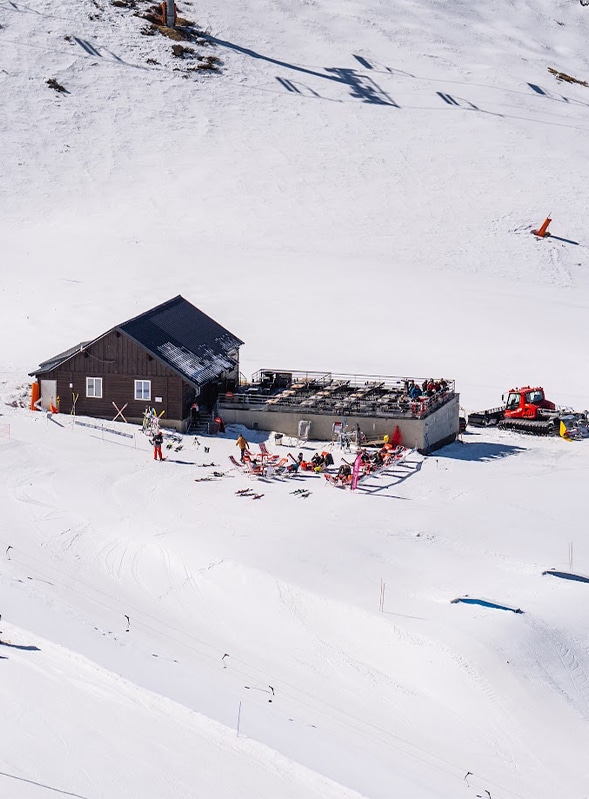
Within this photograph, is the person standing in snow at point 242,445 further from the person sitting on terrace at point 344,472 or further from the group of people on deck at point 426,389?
the group of people on deck at point 426,389

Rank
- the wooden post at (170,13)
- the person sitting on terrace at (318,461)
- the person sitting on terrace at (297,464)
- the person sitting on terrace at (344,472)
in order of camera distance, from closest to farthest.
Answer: the person sitting on terrace at (344,472)
the person sitting on terrace at (297,464)
the person sitting on terrace at (318,461)
the wooden post at (170,13)

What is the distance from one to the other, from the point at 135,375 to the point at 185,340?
102 inches

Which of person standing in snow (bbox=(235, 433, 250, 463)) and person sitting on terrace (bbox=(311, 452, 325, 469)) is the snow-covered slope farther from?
person sitting on terrace (bbox=(311, 452, 325, 469))

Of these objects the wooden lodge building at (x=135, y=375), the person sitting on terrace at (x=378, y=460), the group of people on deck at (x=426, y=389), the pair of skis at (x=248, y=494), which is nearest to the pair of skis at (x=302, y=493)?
the pair of skis at (x=248, y=494)

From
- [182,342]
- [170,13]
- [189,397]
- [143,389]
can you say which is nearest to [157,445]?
[143,389]

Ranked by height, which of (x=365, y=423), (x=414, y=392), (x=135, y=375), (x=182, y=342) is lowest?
(x=365, y=423)

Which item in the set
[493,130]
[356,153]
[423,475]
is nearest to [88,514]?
[423,475]

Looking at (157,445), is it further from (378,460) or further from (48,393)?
(48,393)

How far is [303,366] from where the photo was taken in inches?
1750

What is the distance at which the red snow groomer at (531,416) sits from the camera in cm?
3666

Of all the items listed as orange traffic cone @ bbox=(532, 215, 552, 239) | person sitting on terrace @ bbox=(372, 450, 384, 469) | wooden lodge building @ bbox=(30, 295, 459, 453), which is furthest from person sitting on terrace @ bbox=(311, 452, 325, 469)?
orange traffic cone @ bbox=(532, 215, 552, 239)

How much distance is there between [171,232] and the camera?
61.5 meters

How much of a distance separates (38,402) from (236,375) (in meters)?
7.02

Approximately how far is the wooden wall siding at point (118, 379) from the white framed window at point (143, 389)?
10 centimetres
